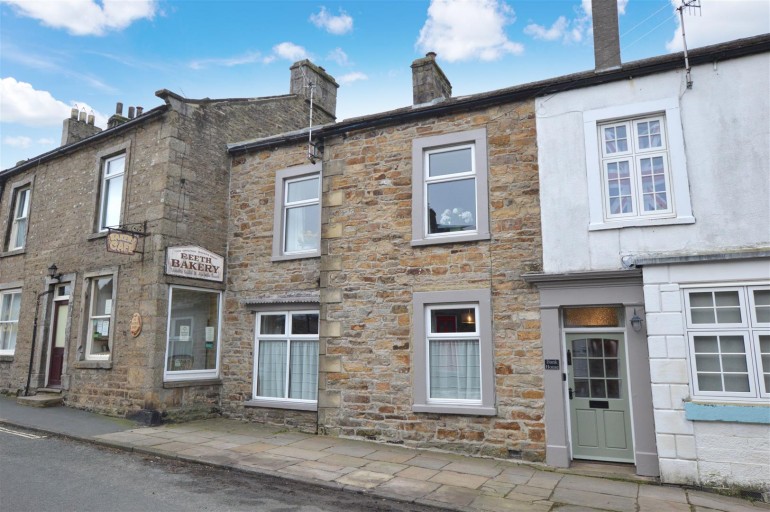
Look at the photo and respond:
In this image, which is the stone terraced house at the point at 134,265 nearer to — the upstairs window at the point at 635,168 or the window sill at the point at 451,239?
the window sill at the point at 451,239

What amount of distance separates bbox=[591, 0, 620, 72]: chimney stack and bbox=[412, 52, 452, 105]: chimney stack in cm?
304

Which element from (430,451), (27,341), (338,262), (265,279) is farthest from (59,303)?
(430,451)

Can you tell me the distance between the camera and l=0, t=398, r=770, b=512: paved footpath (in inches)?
244

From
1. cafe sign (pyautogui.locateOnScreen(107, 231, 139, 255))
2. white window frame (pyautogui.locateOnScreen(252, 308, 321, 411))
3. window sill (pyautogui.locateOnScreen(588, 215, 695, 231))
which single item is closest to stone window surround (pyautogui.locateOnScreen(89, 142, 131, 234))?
cafe sign (pyautogui.locateOnScreen(107, 231, 139, 255))

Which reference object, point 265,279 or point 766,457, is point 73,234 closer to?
point 265,279

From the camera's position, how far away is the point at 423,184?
959cm

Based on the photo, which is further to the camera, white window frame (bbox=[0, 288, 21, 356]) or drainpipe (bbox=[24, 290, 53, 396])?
white window frame (bbox=[0, 288, 21, 356])

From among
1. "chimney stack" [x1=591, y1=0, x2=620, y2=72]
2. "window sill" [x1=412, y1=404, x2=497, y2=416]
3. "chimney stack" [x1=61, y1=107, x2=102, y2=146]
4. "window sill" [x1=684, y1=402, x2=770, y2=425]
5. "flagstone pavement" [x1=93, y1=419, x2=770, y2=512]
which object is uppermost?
"chimney stack" [x1=61, y1=107, x2=102, y2=146]

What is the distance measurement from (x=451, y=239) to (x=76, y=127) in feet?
44.2

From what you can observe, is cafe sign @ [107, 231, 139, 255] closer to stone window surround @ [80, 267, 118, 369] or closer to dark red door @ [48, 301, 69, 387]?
stone window surround @ [80, 267, 118, 369]

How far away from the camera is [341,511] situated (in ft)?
18.9

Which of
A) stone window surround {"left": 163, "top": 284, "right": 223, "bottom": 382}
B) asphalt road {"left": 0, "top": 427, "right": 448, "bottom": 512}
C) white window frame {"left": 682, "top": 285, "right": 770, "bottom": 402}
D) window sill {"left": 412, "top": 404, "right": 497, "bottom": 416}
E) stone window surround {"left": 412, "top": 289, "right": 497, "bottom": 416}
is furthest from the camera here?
stone window surround {"left": 163, "top": 284, "right": 223, "bottom": 382}

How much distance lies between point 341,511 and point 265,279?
6482mm

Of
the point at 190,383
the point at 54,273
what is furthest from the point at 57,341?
the point at 190,383
